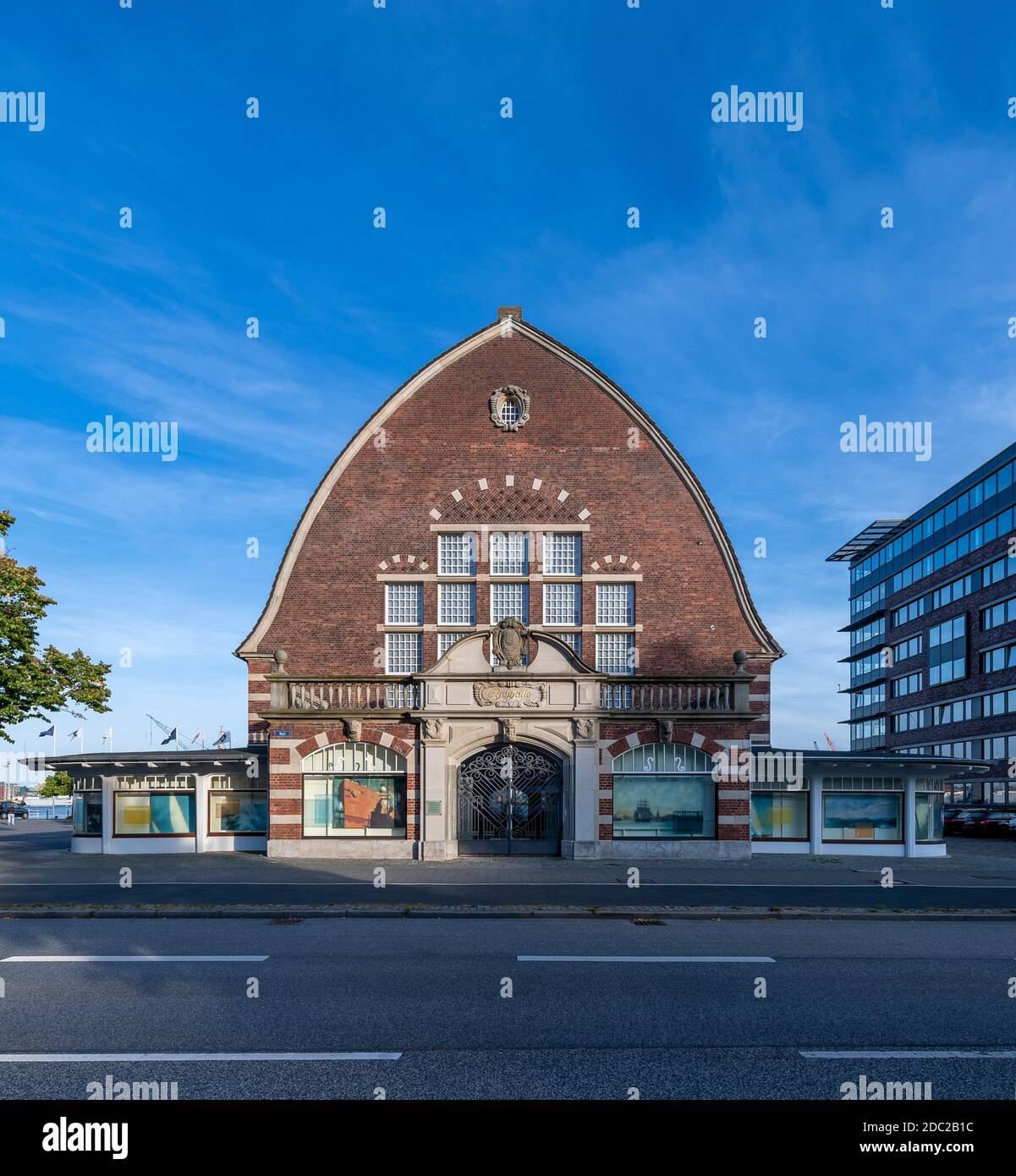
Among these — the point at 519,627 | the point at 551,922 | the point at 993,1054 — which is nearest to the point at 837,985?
the point at 993,1054

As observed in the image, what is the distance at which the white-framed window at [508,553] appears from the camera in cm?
2959

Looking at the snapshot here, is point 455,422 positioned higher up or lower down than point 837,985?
higher up

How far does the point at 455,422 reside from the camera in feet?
99.6

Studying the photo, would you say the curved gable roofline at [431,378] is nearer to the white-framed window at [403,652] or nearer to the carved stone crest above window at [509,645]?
the white-framed window at [403,652]

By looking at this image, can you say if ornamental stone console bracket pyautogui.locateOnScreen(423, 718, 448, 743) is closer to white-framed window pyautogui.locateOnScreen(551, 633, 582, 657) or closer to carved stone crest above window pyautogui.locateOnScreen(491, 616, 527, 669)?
carved stone crest above window pyautogui.locateOnScreen(491, 616, 527, 669)

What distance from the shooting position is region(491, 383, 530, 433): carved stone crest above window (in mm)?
30172

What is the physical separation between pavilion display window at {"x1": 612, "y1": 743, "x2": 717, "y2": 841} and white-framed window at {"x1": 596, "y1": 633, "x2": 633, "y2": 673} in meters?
3.30

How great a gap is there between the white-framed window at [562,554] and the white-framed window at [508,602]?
108 cm

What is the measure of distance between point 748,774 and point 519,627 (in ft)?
26.7

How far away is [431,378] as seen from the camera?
3073 cm

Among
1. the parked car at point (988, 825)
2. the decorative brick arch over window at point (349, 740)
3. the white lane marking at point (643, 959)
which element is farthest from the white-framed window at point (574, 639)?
the parked car at point (988, 825)

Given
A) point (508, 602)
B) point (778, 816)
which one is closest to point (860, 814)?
point (778, 816)

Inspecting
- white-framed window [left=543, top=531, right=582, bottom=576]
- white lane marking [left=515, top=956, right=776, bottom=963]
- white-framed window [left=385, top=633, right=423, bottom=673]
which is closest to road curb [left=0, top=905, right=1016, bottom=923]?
white lane marking [left=515, top=956, right=776, bottom=963]
